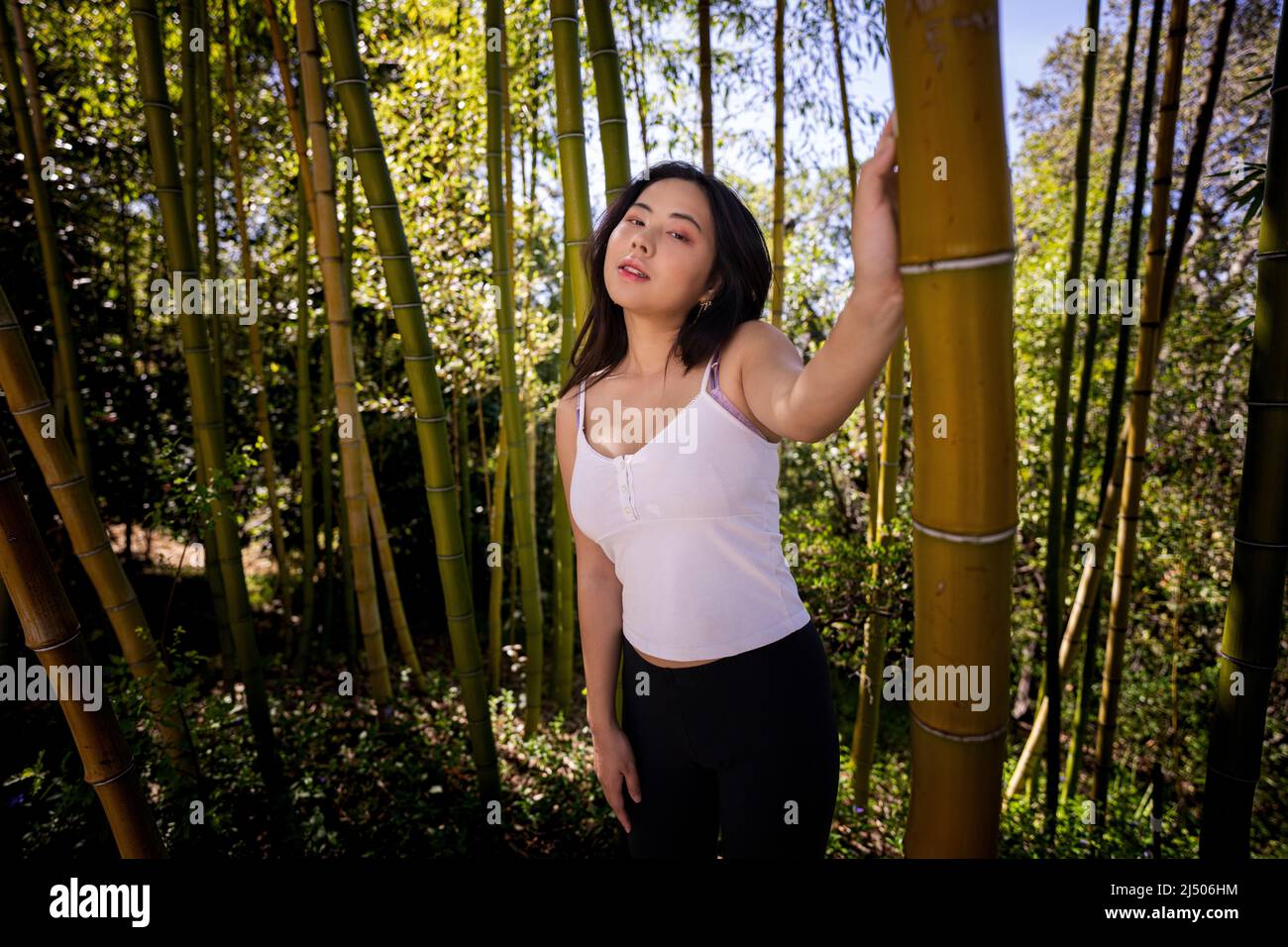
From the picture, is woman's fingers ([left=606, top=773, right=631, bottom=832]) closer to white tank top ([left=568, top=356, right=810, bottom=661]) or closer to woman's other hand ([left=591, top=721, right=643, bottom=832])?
woman's other hand ([left=591, top=721, right=643, bottom=832])

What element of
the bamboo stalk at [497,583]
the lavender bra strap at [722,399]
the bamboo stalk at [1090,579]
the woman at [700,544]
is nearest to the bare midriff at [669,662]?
the woman at [700,544]

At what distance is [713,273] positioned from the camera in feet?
3.78

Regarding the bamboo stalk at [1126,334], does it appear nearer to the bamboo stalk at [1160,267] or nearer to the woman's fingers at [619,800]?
the bamboo stalk at [1160,267]

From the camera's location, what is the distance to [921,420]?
2.25 ft

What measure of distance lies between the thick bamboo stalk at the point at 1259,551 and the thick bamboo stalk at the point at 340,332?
7.41 feet

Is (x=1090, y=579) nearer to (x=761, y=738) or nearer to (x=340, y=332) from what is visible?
(x=761, y=738)

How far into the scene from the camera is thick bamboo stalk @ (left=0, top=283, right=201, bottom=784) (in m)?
1.25

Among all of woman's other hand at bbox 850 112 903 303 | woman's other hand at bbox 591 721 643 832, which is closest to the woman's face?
woman's other hand at bbox 850 112 903 303

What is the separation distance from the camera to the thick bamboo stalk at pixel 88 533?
1.25m

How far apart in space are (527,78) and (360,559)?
2.63 m

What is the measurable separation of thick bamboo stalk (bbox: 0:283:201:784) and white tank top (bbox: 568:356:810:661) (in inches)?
39.7

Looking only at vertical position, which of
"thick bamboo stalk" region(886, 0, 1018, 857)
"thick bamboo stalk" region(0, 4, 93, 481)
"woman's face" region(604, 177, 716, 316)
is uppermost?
"thick bamboo stalk" region(0, 4, 93, 481)
